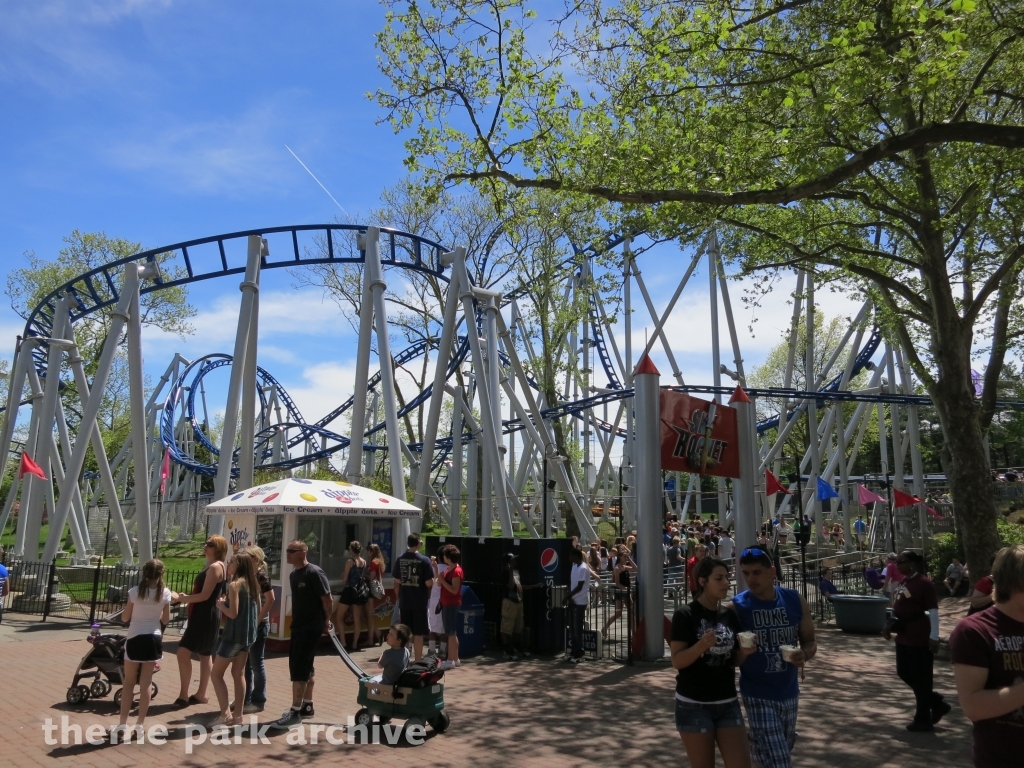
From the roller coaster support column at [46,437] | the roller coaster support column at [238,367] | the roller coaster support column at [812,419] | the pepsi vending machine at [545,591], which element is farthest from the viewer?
the roller coaster support column at [812,419]

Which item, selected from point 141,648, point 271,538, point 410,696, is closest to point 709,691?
point 410,696

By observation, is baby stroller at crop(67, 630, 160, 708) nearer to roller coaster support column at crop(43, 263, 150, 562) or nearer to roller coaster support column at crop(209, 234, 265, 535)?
roller coaster support column at crop(209, 234, 265, 535)

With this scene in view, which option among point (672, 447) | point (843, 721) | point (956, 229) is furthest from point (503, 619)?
point (956, 229)

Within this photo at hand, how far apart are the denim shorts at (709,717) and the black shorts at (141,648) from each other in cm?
450

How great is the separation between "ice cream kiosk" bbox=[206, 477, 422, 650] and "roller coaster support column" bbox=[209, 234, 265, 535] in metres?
2.58

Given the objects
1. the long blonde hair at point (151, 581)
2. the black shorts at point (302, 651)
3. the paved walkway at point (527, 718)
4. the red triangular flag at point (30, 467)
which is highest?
the red triangular flag at point (30, 467)

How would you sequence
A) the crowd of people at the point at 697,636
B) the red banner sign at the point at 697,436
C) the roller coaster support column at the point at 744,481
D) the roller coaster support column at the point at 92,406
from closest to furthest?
the crowd of people at the point at 697,636
the red banner sign at the point at 697,436
the roller coaster support column at the point at 744,481
the roller coaster support column at the point at 92,406

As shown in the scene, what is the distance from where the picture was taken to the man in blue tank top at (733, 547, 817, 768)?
12.5 ft

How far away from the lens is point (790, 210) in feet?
48.5

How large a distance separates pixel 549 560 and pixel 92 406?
33.8 feet

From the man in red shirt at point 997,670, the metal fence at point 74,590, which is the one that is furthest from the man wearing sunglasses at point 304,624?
the metal fence at point 74,590

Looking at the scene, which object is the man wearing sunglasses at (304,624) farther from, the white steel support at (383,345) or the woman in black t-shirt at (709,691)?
the white steel support at (383,345)

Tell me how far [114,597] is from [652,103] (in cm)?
1243

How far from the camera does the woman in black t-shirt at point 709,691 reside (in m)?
3.87
